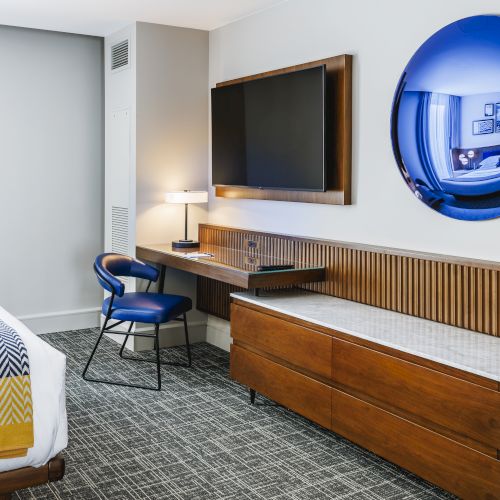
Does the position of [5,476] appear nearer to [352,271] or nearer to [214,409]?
[214,409]

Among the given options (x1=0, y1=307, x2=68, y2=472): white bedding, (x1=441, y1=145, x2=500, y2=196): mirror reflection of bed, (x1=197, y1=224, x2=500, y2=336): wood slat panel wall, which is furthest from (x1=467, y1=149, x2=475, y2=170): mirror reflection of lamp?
(x1=0, y1=307, x2=68, y2=472): white bedding

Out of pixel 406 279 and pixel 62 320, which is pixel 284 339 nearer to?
pixel 406 279

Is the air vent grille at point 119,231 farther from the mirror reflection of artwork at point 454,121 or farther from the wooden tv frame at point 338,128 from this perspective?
the mirror reflection of artwork at point 454,121

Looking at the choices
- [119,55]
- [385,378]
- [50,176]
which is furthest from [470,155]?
[50,176]

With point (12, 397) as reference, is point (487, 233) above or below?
above

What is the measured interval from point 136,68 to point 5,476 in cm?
318

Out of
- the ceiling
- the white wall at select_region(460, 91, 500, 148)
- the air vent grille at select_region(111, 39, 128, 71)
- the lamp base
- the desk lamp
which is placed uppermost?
the ceiling

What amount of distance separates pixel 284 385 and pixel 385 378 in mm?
735

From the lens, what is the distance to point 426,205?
3139 mm

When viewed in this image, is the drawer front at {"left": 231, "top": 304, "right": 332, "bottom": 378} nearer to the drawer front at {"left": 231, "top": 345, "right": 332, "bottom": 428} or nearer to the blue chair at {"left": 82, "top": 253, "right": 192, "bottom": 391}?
the drawer front at {"left": 231, "top": 345, "right": 332, "bottom": 428}

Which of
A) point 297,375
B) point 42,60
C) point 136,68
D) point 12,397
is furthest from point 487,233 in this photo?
point 42,60

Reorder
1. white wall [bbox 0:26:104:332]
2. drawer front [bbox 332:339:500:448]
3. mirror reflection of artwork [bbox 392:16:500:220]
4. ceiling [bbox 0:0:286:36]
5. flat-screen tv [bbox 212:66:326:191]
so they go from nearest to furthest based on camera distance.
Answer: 1. drawer front [bbox 332:339:500:448]
2. mirror reflection of artwork [bbox 392:16:500:220]
3. flat-screen tv [bbox 212:66:326:191]
4. ceiling [bbox 0:0:286:36]
5. white wall [bbox 0:26:104:332]

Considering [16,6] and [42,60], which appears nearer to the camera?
[16,6]

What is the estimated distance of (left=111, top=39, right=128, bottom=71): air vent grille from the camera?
4.78 m
